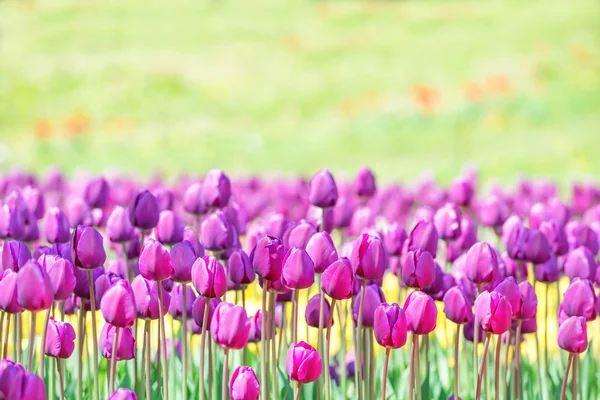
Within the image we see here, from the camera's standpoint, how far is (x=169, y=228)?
2.65 metres

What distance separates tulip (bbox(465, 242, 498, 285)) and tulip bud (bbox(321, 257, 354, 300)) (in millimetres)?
425

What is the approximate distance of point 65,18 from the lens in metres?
21.4

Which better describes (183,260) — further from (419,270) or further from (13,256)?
(419,270)

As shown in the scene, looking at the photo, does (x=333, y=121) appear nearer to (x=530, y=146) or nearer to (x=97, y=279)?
(x=530, y=146)

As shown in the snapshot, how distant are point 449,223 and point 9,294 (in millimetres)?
1455

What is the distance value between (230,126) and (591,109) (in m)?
6.24

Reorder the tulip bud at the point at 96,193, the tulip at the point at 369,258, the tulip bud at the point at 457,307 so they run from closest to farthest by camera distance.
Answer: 1. the tulip at the point at 369,258
2. the tulip bud at the point at 457,307
3. the tulip bud at the point at 96,193

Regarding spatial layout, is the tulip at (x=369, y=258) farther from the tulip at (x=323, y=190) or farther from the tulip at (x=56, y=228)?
the tulip at (x=56, y=228)

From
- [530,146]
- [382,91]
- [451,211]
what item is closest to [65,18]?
[382,91]

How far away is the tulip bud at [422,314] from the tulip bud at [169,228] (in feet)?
3.09

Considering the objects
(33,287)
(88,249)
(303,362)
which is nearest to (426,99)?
(88,249)

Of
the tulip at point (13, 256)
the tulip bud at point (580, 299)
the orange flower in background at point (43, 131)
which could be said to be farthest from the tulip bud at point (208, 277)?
the orange flower in background at point (43, 131)

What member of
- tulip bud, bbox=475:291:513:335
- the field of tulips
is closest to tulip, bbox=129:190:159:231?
the field of tulips

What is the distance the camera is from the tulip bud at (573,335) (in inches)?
80.4
